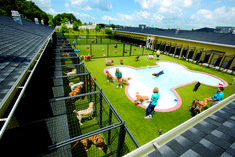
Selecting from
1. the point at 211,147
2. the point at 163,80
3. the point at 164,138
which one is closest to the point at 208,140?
the point at 211,147

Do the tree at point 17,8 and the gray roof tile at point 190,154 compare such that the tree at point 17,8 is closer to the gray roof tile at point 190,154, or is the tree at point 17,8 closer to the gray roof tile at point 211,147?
the gray roof tile at point 190,154

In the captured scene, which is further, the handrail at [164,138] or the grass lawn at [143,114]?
the grass lawn at [143,114]

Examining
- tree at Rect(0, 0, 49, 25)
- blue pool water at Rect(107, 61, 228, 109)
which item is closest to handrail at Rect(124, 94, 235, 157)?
blue pool water at Rect(107, 61, 228, 109)

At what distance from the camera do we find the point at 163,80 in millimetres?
12117

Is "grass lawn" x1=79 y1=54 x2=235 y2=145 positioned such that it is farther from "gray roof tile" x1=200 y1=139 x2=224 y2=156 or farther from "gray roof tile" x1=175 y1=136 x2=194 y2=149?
"gray roof tile" x1=200 y1=139 x2=224 y2=156

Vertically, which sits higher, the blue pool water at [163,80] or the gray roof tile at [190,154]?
the gray roof tile at [190,154]

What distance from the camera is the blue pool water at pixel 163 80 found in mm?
8734

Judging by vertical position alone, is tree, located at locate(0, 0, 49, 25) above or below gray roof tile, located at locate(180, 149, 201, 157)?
above

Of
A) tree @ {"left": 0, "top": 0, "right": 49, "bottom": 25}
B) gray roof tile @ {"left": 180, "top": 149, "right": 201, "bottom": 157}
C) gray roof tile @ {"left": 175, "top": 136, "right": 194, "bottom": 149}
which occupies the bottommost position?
gray roof tile @ {"left": 175, "top": 136, "right": 194, "bottom": 149}

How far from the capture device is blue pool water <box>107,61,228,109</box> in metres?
8.73

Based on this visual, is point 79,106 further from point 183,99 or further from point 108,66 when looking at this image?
point 108,66

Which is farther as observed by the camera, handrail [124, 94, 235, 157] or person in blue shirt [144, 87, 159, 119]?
person in blue shirt [144, 87, 159, 119]

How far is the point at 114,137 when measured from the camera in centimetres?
434

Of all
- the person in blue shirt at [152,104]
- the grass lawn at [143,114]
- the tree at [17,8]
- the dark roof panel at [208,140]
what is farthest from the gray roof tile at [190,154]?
the tree at [17,8]
